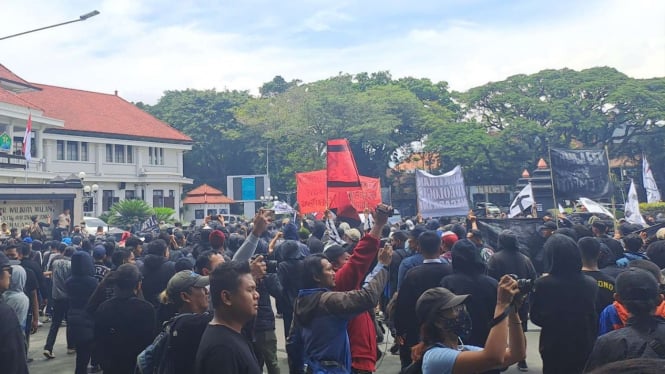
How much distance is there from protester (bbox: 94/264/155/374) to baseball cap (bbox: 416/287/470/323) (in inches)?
109

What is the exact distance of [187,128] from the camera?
2087 inches

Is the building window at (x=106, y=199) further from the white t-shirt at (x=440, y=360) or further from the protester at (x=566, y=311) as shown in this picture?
the white t-shirt at (x=440, y=360)

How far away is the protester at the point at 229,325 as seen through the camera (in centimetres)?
292

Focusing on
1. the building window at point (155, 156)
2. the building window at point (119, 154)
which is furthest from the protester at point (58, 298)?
the building window at point (155, 156)

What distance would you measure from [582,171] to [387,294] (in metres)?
5.05

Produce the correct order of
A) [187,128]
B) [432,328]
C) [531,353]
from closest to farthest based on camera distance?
1. [432,328]
2. [531,353]
3. [187,128]

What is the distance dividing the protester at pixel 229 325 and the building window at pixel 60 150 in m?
37.7

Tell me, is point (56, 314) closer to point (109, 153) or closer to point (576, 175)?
point (576, 175)

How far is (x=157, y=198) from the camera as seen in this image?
43.0 metres

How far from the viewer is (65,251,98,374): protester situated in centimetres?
705

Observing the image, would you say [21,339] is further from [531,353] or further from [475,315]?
[531,353]

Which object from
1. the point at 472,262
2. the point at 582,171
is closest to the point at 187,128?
the point at 582,171

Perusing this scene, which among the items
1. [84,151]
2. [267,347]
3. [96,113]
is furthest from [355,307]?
[96,113]

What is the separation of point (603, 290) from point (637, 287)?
1951 mm
